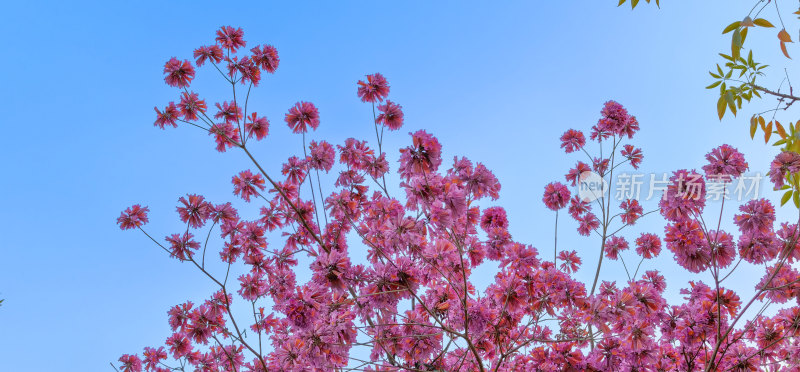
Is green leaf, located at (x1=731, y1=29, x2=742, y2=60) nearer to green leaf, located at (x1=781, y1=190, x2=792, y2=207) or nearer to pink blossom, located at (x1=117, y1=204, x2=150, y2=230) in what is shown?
green leaf, located at (x1=781, y1=190, x2=792, y2=207)

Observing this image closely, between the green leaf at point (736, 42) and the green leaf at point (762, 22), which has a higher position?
the green leaf at point (762, 22)

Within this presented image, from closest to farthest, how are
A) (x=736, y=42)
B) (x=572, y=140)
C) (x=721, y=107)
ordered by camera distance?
(x=736, y=42) < (x=721, y=107) < (x=572, y=140)

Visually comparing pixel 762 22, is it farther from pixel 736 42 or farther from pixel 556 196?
pixel 556 196

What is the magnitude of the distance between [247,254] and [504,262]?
105 inches

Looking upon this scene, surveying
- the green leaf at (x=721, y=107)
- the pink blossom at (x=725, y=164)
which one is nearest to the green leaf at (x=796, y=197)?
the green leaf at (x=721, y=107)

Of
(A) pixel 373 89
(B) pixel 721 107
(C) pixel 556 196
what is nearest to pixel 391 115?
(A) pixel 373 89

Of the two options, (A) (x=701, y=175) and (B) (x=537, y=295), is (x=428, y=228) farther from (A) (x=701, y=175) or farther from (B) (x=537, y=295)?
(A) (x=701, y=175)

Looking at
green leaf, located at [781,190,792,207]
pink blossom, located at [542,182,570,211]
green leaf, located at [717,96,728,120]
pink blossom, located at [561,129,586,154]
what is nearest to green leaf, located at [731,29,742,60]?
green leaf, located at [717,96,728,120]

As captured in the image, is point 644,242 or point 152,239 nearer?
point 152,239

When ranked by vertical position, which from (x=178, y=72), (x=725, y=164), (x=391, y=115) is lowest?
(x=725, y=164)

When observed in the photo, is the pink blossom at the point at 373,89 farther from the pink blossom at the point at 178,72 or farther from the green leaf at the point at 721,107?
the green leaf at the point at 721,107

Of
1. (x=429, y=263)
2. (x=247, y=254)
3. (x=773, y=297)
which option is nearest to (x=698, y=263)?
(x=773, y=297)

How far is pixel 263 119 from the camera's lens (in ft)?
16.9

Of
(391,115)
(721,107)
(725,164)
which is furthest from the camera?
(391,115)
